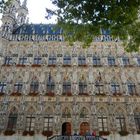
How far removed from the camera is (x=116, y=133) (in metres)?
23.3

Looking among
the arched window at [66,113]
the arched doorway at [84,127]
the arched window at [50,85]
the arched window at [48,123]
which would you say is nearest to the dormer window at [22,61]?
the arched window at [50,85]

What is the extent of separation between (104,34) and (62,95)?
471 inches

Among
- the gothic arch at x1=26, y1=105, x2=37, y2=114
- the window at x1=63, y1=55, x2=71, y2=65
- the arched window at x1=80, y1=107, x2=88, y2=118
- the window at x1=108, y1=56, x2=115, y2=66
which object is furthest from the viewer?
the window at x1=63, y1=55, x2=71, y2=65

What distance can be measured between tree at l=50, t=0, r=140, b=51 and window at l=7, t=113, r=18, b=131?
12615 mm

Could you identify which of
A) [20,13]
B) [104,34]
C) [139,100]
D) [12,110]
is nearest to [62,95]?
[12,110]

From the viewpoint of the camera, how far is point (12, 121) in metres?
24.1

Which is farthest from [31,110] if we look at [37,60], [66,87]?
[37,60]

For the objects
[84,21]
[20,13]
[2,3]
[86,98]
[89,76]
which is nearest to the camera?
[84,21]

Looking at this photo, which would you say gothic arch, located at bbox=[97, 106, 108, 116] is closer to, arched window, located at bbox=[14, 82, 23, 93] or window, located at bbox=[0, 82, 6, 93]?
arched window, located at bbox=[14, 82, 23, 93]

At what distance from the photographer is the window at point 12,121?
2372 cm

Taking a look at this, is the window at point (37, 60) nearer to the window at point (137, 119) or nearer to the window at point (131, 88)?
the window at point (131, 88)

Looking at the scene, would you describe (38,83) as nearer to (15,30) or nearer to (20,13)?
(15,30)

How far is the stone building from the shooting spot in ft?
78.2

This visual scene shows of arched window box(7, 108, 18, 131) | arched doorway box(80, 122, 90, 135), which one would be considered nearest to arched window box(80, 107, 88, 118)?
arched doorway box(80, 122, 90, 135)
